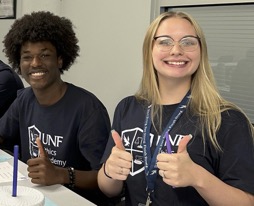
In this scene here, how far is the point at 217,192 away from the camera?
1.16 m

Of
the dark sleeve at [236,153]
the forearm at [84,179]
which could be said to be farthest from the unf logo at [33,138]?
the dark sleeve at [236,153]

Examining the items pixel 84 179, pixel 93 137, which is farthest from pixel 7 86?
pixel 84 179

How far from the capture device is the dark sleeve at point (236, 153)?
1.19 metres

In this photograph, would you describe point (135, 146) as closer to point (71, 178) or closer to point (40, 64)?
point (71, 178)

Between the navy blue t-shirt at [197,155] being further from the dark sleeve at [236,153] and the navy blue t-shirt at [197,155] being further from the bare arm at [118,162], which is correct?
the bare arm at [118,162]

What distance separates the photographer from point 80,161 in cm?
180

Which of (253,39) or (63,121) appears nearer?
(63,121)

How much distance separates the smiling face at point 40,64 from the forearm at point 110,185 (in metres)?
0.64

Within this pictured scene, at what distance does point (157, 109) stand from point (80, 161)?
61cm

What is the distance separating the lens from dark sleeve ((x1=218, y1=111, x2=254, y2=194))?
1.19 m

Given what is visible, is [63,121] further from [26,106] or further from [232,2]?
[232,2]

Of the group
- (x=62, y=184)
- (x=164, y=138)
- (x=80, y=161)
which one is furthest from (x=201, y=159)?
(x=80, y=161)

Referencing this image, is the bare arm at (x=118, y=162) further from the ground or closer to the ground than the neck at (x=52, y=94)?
closer to the ground

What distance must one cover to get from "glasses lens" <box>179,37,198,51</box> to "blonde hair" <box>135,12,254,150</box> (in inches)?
1.2
